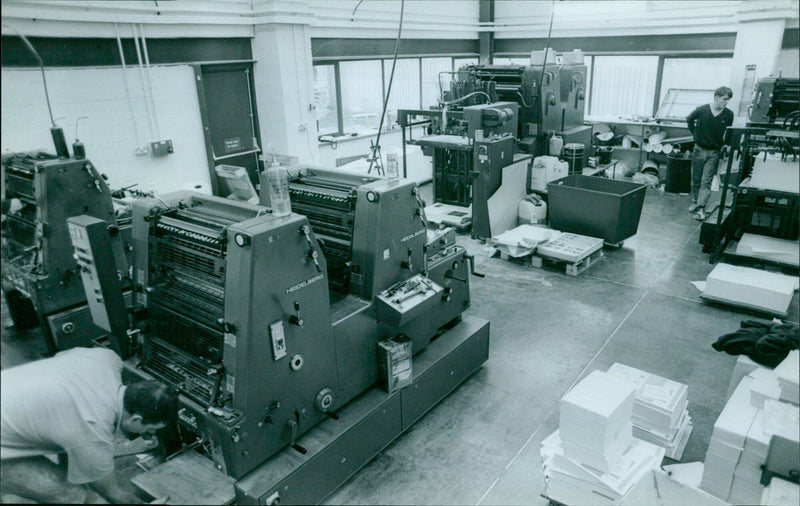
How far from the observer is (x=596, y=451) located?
2584 millimetres

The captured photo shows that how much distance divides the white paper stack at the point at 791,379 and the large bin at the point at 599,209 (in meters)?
5.10

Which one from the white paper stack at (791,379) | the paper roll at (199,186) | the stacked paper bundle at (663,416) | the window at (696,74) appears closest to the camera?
the white paper stack at (791,379)

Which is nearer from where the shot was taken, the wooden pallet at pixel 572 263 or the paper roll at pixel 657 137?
the wooden pallet at pixel 572 263

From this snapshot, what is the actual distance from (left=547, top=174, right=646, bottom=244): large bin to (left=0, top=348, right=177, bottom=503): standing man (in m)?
5.25

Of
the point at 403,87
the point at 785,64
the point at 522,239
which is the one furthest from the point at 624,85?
the point at 522,239

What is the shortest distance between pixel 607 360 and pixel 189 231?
10.9 feet

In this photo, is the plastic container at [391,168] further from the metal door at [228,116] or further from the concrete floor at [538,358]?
the metal door at [228,116]

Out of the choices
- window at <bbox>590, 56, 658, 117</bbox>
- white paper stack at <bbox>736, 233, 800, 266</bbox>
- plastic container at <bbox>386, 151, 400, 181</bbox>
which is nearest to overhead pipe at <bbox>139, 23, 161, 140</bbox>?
plastic container at <bbox>386, 151, 400, 181</bbox>

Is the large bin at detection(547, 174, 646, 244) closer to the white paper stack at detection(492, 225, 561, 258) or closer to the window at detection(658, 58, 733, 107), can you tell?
the white paper stack at detection(492, 225, 561, 258)

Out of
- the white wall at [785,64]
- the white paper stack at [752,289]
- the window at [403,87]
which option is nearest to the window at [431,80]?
the window at [403,87]

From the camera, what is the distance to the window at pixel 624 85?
9602 mm

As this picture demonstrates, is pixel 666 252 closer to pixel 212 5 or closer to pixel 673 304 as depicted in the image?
pixel 673 304

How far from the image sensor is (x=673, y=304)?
200 inches

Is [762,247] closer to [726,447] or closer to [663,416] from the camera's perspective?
[663,416]
